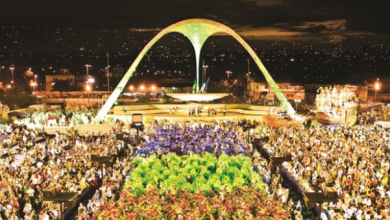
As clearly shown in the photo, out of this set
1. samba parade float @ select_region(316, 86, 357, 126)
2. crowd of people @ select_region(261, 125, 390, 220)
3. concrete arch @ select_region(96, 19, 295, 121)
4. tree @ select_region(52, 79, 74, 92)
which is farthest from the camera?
tree @ select_region(52, 79, 74, 92)

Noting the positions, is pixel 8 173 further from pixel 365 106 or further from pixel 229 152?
pixel 365 106

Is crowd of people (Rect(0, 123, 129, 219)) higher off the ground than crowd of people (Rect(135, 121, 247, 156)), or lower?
lower

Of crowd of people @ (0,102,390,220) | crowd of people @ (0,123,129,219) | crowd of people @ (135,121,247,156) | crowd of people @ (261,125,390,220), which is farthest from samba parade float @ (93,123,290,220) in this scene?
crowd of people @ (261,125,390,220)

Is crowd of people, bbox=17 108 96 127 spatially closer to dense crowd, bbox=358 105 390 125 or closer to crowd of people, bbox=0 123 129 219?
crowd of people, bbox=0 123 129 219

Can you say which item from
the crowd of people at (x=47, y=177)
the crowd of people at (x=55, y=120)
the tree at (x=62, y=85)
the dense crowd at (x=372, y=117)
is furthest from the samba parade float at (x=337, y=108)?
the tree at (x=62, y=85)

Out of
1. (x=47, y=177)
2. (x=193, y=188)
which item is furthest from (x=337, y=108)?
(x=47, y=177)

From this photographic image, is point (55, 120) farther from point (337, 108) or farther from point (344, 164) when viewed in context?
point (337, 108)

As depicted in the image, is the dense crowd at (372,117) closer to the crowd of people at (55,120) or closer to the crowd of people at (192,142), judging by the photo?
the crowd of people at (192,142)
